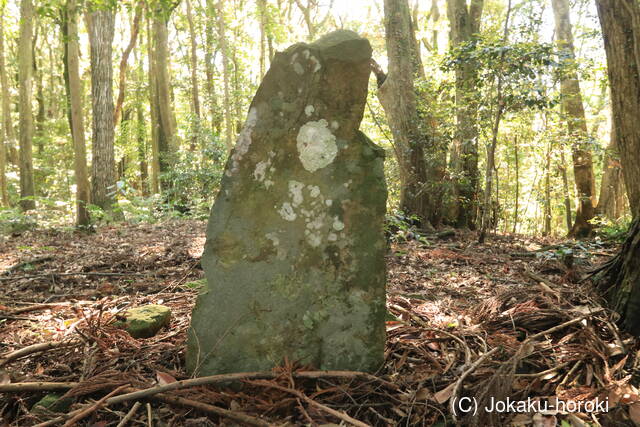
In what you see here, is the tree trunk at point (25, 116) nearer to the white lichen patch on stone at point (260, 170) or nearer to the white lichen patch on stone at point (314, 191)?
the white lichen patch on stone at point (260, 170)

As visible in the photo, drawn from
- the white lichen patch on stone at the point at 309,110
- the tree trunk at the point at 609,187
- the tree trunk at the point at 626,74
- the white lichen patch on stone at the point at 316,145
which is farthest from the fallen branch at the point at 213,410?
the tree trunk at the point at 609,187

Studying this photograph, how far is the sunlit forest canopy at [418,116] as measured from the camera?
676 cm

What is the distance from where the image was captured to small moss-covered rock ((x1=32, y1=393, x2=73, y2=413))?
2.09m

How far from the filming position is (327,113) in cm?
242

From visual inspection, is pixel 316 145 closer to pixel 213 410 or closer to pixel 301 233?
pixel 301 233

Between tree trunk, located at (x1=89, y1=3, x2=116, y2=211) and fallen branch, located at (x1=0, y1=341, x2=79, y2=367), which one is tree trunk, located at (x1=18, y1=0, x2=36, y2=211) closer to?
tree trunk, located at (x1=89, y1=3, x2=116, y2=211)

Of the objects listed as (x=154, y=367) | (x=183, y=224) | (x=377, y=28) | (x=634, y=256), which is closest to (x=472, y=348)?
(x=634, y=256)

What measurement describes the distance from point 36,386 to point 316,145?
1853 mm

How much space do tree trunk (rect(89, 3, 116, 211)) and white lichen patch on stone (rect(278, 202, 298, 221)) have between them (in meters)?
8.36

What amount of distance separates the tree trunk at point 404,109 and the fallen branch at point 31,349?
653cm

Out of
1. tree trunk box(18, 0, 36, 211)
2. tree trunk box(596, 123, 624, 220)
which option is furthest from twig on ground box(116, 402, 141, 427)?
tree trunk box(18, 0, 36, 211)

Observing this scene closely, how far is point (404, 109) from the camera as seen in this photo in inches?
330

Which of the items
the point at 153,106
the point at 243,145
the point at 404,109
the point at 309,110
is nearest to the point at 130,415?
the point at 243,145

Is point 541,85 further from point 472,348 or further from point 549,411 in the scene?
point 549,411
